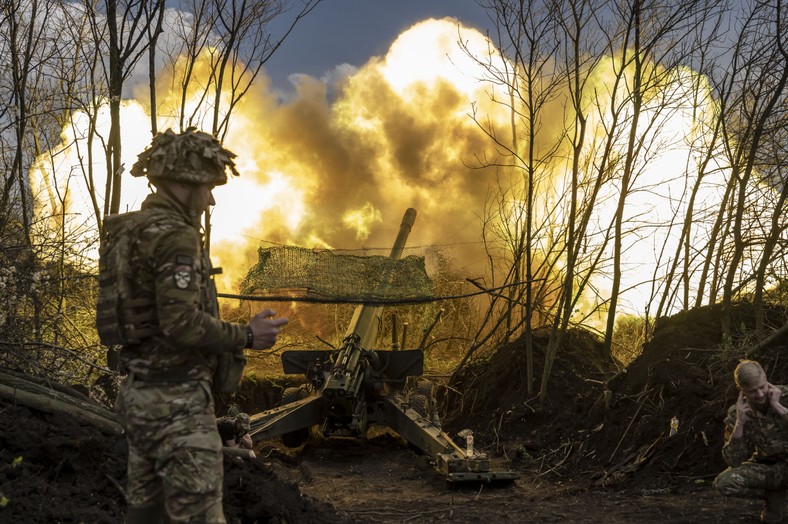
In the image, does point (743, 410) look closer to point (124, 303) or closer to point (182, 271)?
point (182, 271)

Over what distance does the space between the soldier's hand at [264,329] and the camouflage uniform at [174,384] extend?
0.06m

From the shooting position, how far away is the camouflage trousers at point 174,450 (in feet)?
11.1

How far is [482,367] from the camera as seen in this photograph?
1316cm

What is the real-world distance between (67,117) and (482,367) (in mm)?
7818

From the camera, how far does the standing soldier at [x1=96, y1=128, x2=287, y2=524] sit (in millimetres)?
3389

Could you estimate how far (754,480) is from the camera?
18.5 ft

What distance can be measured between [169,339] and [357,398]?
713 centimetres

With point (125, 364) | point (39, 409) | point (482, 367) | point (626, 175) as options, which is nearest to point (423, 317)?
point (482, 367)

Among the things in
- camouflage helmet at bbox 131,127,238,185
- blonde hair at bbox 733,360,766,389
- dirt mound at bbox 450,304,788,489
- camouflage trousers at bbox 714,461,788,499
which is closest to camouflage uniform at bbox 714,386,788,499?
camouflage trousers at bbox 714,461,788,499

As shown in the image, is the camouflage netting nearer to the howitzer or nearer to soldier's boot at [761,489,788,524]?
the howitzer

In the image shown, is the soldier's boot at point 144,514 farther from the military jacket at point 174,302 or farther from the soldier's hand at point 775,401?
the soldier's hand at point 775,401

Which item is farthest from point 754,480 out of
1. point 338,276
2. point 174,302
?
point 338,276

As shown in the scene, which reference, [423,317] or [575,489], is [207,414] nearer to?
[575,489]

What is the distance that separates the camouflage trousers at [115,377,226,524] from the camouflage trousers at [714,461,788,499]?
3.71 m
